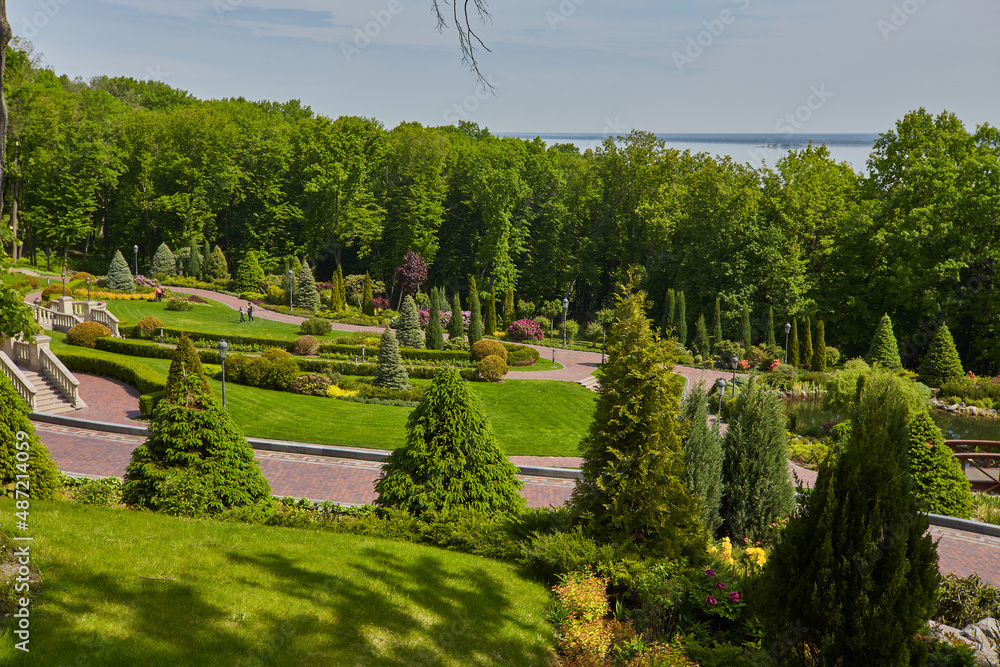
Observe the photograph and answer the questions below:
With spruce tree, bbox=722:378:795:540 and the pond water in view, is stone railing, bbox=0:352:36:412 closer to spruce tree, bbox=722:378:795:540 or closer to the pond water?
spruce tree, bbox=722:378:795:540

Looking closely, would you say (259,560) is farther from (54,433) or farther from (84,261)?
(84,261)

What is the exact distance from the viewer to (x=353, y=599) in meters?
7.22

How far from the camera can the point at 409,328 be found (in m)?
34.1

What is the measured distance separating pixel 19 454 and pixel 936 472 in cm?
1643

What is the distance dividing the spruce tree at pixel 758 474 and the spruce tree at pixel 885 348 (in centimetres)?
2809

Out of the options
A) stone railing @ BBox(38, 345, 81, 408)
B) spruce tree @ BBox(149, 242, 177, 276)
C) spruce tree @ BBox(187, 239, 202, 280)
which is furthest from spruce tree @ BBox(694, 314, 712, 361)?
spruce tree @ BBox(149, 242, 177, 276)

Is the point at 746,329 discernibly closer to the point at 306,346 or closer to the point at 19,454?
the point at 306,346

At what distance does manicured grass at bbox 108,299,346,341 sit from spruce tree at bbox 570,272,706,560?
27500 millimetres

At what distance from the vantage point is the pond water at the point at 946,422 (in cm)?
2650

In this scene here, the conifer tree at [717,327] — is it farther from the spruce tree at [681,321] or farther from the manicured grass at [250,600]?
the manicured grass at [250,600]

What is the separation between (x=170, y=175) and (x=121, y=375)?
37.6 metres

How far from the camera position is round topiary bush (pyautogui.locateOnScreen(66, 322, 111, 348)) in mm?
28422

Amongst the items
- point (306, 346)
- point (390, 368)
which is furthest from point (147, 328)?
point (390, 368)

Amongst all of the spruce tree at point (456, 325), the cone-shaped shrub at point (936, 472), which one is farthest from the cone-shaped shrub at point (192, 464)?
the spruce tree at point (456, 325)
